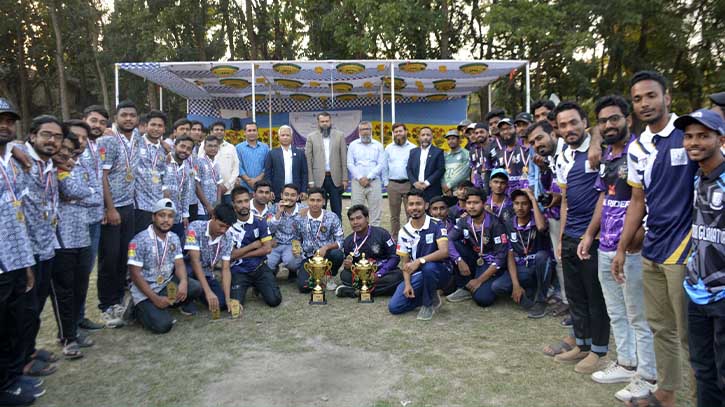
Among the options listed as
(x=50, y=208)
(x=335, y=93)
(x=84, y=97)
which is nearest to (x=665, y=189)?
(x=50, y=208)

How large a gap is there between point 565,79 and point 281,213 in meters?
12.8

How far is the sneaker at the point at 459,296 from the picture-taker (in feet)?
19.4

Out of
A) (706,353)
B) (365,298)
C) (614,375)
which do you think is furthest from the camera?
(365,298)

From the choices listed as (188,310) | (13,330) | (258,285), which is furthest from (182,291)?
(13,330)

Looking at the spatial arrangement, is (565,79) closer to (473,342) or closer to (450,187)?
(450,187)

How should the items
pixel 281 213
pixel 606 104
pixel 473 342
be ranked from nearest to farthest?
pixel 606 104
pixel 473 342
pixel 281 213

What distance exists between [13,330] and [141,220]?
217cm

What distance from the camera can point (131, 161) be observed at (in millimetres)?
5285

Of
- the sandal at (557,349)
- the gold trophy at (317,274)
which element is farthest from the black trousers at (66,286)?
the sandal at (557,349)

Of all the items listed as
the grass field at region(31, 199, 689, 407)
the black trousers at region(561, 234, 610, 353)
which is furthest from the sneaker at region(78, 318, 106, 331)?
the black trousers at region(561, 234, 610, 353)

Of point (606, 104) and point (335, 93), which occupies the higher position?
point (335, 93)

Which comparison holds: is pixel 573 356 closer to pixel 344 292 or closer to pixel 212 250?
pixel 344 292

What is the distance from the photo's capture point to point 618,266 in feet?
10.8

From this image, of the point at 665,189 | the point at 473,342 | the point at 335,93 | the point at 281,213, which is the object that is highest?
the point at 335,93
